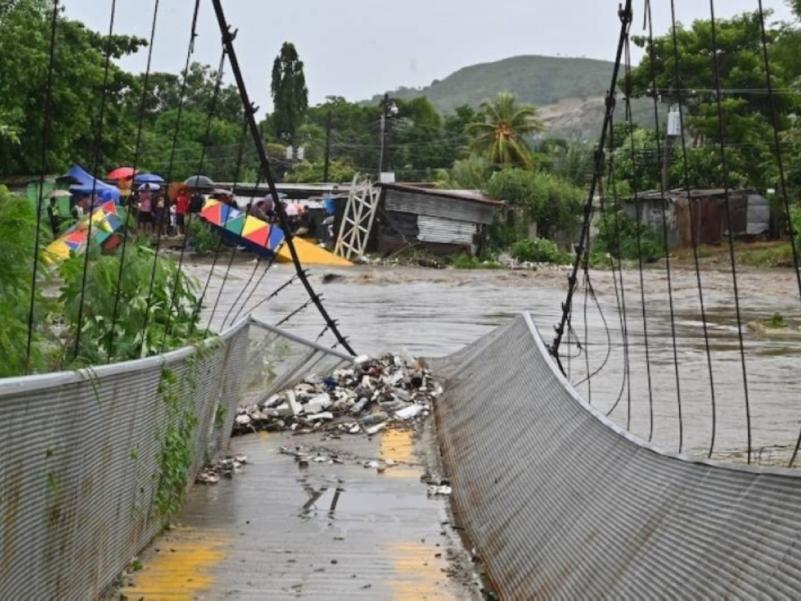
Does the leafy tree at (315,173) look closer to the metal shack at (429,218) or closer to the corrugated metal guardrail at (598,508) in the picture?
the metal shack at (429,218)

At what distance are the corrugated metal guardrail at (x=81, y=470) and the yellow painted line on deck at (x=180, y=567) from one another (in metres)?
0.13

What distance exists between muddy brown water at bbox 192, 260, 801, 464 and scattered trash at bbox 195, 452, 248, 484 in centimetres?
290

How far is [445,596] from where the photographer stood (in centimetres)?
612

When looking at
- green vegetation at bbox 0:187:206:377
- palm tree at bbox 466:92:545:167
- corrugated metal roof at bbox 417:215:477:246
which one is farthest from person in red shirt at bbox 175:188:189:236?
green vegetation at bbox 0:187:206:377

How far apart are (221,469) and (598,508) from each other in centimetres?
474

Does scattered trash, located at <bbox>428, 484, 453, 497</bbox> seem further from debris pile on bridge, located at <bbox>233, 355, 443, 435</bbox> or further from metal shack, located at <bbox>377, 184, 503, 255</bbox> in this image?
metal shack, located at <bbox>377, 184, 503, 255</bbox>

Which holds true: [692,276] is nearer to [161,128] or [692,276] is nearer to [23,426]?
[161,128]

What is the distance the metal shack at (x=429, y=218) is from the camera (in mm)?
39438

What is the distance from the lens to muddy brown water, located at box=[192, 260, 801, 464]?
1295cm

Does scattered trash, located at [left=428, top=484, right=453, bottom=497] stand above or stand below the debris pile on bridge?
below

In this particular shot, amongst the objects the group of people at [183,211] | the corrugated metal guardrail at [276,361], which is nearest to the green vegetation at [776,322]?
the corrugated metal guardrail at [276,361]

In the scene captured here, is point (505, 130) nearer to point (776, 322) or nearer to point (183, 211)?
point (183, 211)

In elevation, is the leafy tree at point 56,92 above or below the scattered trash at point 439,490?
above

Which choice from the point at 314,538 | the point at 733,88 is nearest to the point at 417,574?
the point at 314,538
